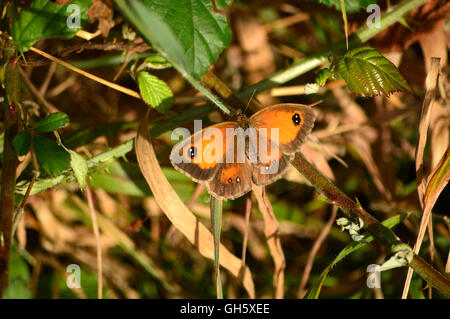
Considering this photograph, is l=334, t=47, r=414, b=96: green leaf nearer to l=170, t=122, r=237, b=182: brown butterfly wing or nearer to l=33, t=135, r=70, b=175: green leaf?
l=170, t=122, r=237, b=182: brown butterfly wing

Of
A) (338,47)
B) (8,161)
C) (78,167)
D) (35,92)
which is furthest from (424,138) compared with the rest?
(35,92)

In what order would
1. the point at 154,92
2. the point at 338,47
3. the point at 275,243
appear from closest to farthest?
1. the point at 154,92
2. the point at 338,47
3. the point at 275,243

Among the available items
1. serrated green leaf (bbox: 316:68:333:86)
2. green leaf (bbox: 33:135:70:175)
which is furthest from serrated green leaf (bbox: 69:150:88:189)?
serrated green leaf (bbox: 316:68:333:86)

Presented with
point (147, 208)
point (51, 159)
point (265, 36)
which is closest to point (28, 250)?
point (147, 208)

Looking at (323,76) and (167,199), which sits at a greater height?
(323,76)

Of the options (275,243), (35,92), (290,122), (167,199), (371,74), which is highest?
(35,92)

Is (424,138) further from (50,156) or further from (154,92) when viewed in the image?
(50,156)

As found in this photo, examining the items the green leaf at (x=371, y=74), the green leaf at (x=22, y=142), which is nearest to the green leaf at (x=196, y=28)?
the green leaf at (x=371, y=74)
